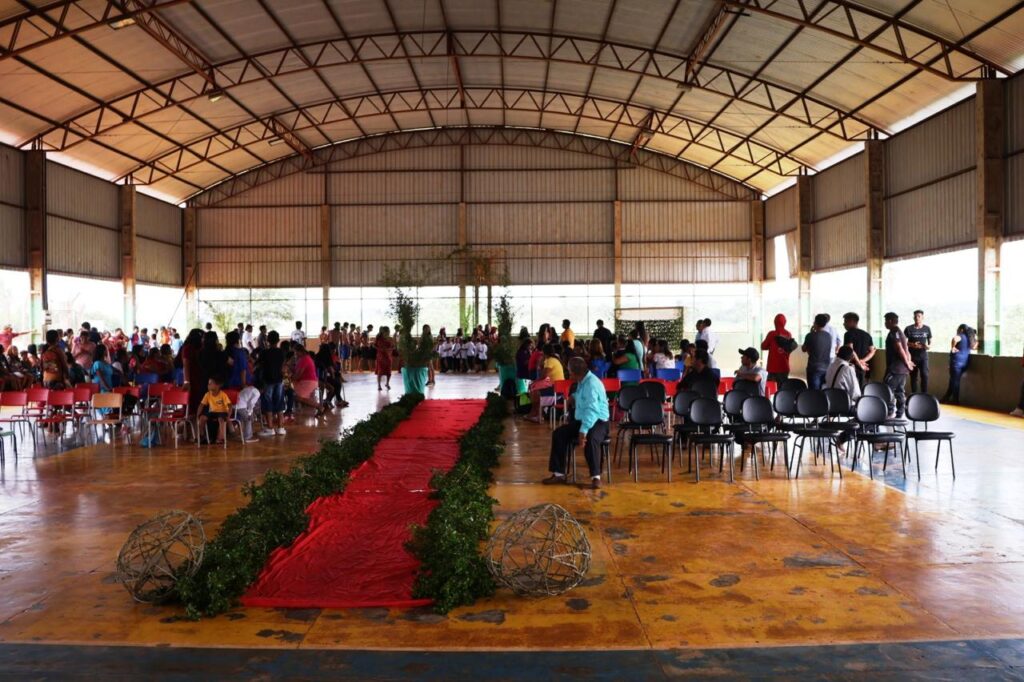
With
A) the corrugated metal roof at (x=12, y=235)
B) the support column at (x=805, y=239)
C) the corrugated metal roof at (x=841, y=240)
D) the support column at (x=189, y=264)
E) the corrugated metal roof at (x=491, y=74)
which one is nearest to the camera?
the corrugated metal roof at (x=491, y=74)

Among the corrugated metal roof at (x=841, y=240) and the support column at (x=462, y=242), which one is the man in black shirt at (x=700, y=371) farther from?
the support column at (x=462, y=242)

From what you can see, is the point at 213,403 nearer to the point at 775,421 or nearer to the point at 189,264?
the point at 775,421

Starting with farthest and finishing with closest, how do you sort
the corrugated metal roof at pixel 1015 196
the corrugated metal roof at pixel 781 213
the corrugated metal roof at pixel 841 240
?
the corrugated metal roof at pixel 781 213, the corrugated metal roof at pixel 841 240, the corrugated metal roof at pixel 1015 196

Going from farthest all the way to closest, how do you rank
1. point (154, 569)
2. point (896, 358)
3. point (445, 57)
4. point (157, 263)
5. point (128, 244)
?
point (157, 263)
point (128, 244)
point (445, 57)
point (896, 358)
point (154, 569)

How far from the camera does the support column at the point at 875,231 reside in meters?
21.2

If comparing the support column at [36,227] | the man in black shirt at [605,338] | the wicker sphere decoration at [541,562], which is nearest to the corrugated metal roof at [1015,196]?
the man in black shirt at [605,338]

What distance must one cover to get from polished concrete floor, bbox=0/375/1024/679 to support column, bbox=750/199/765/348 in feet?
70.1

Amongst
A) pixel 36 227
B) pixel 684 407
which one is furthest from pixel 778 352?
pixel 36 227

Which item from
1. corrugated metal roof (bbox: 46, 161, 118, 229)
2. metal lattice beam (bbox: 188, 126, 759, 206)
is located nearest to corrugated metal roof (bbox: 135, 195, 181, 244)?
corrugated metal roof (bbox: 46, 161, 118, 229)

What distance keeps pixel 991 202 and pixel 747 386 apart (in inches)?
360

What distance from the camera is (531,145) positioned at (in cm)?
2948

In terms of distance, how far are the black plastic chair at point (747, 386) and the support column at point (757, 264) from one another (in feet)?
65.7

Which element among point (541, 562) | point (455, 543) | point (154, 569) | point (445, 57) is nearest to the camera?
point (154, 569)

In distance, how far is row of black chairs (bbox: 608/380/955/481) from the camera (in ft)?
27.1
